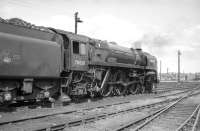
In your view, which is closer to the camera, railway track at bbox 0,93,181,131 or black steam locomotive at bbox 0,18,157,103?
railway track at bbox 0,93,181,131

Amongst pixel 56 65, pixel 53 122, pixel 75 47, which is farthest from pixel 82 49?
pixel 53 122

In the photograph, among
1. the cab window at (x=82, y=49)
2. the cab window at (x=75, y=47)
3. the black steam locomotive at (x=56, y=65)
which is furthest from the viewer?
the cab window at (x=82, y=49)

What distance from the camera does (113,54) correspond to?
55.3ft

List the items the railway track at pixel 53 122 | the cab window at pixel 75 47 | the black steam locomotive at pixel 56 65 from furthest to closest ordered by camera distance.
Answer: the cab window at pixel 75 47, the black steam locomotive at pixel 56 65, the railway track at pixel 53 122

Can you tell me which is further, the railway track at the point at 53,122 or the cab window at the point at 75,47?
the cab window at the point at 75,47

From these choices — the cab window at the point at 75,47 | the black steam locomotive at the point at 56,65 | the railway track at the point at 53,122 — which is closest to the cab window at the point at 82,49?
the black steam locomotive at the point at 56,65

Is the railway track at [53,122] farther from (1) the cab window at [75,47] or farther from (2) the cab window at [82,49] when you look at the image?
(2) the cab window at [82,49]

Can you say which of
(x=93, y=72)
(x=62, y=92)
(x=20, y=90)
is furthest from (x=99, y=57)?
(x=20, y=90)

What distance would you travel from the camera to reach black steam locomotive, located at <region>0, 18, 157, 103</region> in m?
9.76

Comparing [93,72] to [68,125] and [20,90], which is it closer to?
[20,90]

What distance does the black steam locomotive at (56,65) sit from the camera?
9.76 m

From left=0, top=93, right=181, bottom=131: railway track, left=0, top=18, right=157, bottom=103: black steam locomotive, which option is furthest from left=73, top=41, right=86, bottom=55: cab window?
left=0, top=93, right=181, bottom=131: railway track

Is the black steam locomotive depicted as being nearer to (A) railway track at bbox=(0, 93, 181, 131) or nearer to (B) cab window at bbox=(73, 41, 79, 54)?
(B) cab window at bbox=(73, 41, 79, 54)

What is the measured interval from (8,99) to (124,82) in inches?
404
